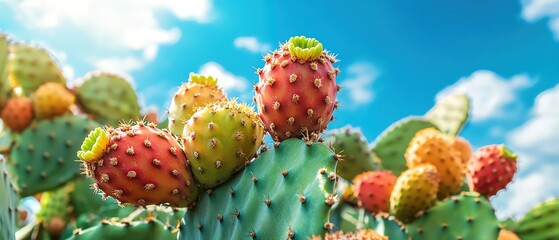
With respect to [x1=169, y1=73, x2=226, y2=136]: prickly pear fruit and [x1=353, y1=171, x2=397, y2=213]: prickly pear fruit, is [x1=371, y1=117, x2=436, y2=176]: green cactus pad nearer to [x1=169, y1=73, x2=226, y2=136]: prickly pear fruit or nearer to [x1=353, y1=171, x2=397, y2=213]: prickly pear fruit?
[x1=353, y1=171, x2=397, y2=213]: prickly pear fruit

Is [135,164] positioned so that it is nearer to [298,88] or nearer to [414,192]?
[298,88]

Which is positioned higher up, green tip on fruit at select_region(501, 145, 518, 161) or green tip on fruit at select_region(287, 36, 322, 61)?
green tip on fruit at select_region(501, 145, 518, 161)

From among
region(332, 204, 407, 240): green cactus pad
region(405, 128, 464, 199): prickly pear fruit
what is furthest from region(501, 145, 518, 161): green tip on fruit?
region(332, 204, 407, 240): green cactus pad

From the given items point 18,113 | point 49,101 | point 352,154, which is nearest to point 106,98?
point 49,101

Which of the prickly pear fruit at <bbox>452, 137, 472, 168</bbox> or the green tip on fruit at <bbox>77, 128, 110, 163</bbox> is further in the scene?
the prickly pear fruit at <bbox>452, 137, 472, 168</bbox>

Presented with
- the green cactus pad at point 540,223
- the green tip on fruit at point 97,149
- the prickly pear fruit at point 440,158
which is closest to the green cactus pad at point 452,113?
the green cactus pad at point 540,223

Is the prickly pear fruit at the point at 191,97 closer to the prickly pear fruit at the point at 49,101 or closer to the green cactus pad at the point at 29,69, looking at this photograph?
the prickly pear fruit at the point at 49,101

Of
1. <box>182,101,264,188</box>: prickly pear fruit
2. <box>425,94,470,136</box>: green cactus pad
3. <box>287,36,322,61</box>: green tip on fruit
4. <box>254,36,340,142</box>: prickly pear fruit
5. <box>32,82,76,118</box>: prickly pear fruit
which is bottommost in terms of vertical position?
<box>182,101,264,188</box>: prickly pear fruit
